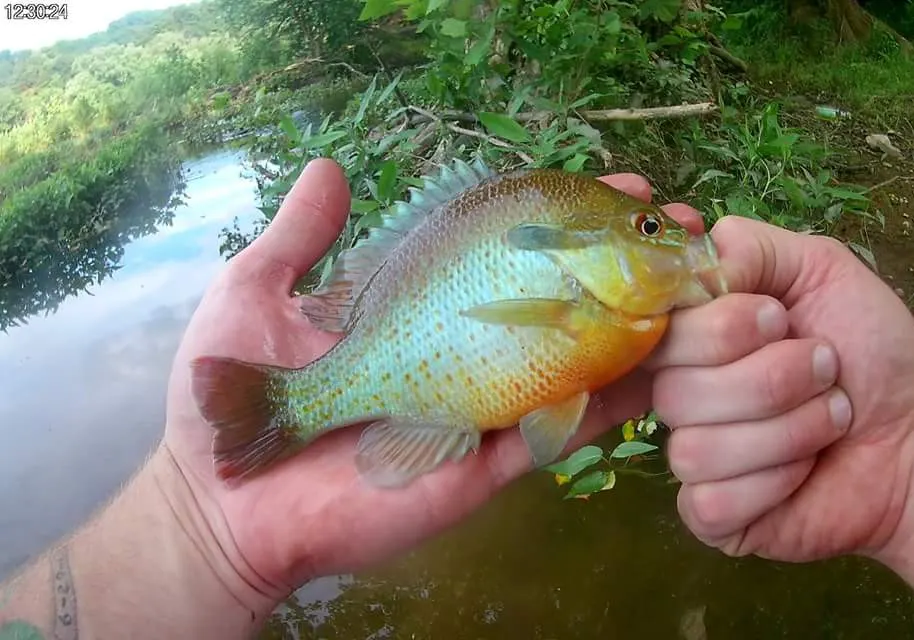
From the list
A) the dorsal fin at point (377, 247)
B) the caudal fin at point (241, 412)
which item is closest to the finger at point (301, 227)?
the dorsal fin at point (377, 247)

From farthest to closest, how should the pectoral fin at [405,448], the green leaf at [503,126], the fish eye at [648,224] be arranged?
1. the green leaf at [503,126]
2. the pectoral fin at [405,448]
3. the fish eye at [648,224]

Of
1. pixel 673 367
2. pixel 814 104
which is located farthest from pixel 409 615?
pixel 814 104

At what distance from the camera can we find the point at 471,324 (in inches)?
56.6

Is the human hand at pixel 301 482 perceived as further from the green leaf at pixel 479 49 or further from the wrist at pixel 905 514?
the green leaf at pixel 479 49

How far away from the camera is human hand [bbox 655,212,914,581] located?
1280mm

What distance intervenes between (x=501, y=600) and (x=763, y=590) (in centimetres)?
87

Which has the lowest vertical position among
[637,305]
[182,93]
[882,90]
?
[882,90]

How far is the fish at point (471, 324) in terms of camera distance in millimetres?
1348

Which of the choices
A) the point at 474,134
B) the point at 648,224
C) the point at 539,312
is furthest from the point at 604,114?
the point at 539,312

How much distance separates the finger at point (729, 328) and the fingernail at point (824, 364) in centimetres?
7

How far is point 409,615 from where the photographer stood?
2504mm

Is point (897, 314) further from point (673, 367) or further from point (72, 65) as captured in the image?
point (72, 65)

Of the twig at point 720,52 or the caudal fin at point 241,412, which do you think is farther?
the twig at point 720,52

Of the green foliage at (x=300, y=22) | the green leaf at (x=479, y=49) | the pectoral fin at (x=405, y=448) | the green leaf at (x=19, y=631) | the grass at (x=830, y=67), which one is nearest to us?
the pectoral fin at (x=405, y=448)
